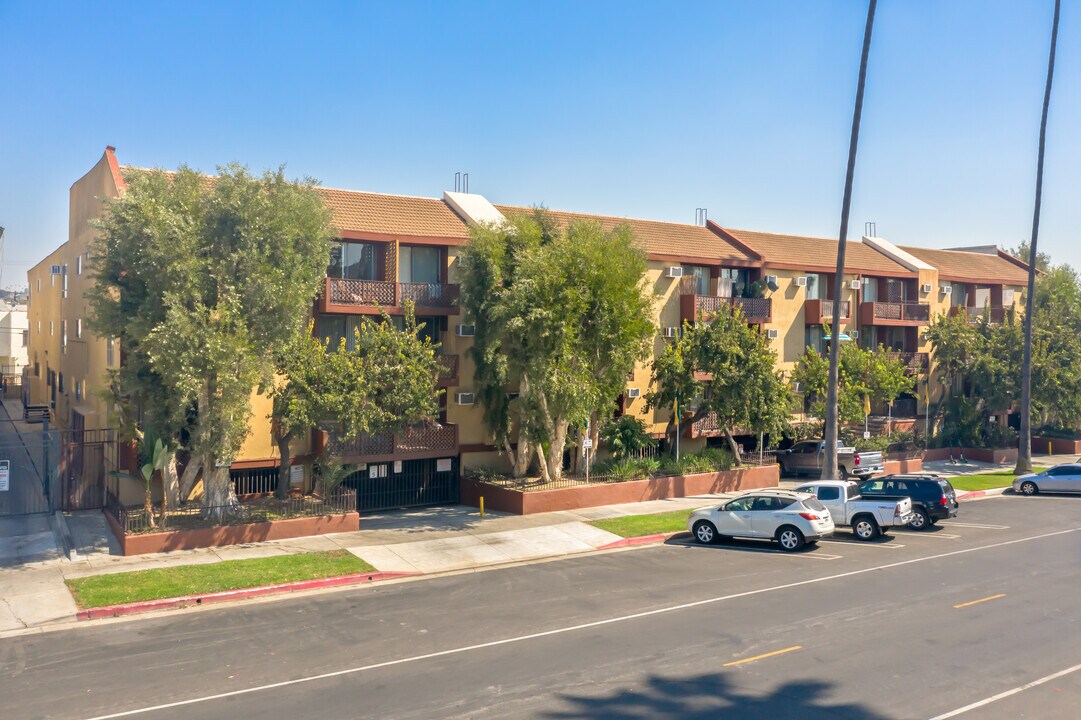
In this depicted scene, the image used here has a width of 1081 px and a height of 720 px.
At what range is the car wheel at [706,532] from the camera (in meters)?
23.3

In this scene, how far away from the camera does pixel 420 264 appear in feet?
94.0

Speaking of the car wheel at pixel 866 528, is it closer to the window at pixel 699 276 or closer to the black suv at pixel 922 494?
the black suv at pixel 922 494

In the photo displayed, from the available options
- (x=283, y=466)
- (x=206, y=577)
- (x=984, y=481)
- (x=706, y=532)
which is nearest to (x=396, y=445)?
(x=283, y=466)

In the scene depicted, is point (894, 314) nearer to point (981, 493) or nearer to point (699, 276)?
point (981, 493)

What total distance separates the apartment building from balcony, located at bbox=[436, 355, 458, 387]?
6cm

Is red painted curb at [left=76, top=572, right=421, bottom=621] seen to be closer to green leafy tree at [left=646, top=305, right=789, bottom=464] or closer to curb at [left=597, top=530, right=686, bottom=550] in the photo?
curb at [left=597, top=530, right=686, bottom=550]

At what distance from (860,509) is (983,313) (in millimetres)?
25394

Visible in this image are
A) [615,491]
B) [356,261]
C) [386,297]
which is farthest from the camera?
[615,491]

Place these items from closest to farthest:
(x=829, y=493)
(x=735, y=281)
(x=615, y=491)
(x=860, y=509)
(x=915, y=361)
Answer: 1. (x=860, y=509)
2. (x=829, y=493)
3. (x=615, y=491)
4. (x=735, y=281)
5. (x=915, y=361)

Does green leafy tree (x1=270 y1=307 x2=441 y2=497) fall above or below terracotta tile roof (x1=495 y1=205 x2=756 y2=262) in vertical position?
below

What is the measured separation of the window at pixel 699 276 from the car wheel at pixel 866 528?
13351 millimetres

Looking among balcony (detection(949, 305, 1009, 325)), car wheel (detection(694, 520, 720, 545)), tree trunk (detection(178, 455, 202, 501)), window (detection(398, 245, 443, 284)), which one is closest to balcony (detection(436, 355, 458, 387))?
window (detection(398, 245, 443, 284))

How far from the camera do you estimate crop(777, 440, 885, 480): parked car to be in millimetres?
34656

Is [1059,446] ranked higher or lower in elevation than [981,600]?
higher
